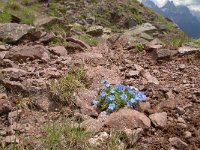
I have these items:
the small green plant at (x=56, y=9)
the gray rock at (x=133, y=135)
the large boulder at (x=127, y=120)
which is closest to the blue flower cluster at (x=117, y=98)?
the large boulder at (x=127, y=120)

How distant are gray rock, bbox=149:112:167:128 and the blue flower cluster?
1.37ft

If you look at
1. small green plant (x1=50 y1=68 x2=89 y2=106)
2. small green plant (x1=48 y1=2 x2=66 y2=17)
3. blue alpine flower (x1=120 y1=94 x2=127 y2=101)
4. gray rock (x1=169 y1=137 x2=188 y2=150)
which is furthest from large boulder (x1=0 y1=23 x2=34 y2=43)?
small green plant (x1=48 y1=2 x2=66 y2=17)

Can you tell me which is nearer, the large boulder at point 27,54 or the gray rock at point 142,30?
the large boulder at point 27,54

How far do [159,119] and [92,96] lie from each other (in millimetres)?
1346

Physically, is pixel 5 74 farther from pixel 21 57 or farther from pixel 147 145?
pixel 147 145

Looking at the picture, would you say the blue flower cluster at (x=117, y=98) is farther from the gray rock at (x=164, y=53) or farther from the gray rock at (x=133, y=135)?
the gray rock at (x=164, y=53)

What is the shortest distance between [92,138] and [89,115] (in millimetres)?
825

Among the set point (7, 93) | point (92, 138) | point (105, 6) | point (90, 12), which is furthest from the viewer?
point (105, 6)

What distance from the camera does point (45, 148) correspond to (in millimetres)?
4766

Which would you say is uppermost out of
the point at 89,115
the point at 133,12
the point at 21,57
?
the point at 89,115

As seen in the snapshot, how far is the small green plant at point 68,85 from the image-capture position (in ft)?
20.4

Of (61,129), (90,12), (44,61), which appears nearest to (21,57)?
(44,61)

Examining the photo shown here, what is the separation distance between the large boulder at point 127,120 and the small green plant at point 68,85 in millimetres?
890


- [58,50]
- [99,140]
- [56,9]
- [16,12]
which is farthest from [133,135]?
[56,9]
